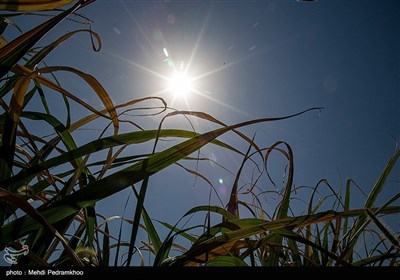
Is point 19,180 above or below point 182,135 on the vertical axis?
below

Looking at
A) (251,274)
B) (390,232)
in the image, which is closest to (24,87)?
(251,274)

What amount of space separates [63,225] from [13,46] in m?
0.30

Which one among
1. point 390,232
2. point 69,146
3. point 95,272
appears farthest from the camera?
point 69,146

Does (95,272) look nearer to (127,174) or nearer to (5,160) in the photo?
(127,174)

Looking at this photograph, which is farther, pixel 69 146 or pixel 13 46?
pixel 69 146

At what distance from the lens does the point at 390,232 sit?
1.73 feet

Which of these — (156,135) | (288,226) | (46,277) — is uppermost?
(156,135)

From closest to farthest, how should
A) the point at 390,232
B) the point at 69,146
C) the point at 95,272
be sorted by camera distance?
the point at 95,272, the point at 390,232, the point at 69,146

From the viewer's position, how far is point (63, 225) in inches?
20.9

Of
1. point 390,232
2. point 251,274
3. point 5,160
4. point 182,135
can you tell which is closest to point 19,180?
point 5,160

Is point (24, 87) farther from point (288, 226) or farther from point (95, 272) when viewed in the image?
point (288, 226)

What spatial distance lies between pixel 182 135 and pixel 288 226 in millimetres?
262

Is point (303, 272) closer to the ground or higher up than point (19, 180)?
closer to the ground

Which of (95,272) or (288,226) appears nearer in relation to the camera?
(95,272)
